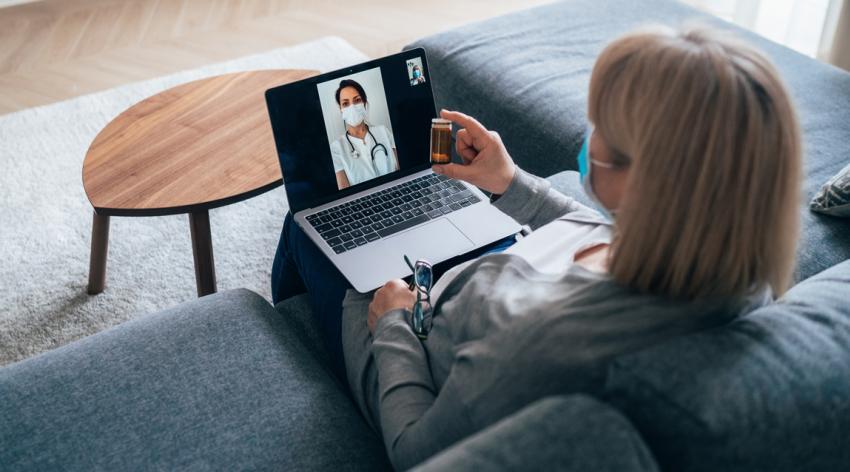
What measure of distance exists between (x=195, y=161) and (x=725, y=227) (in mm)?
1388

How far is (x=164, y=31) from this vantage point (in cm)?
→ 368

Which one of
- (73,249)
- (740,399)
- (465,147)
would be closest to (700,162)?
(740,399)

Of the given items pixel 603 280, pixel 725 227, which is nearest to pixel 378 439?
pixel 603 280

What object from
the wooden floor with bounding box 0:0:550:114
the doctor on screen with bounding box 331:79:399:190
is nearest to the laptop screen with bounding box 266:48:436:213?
the doctor on screen with bounding box 331:79:399:190

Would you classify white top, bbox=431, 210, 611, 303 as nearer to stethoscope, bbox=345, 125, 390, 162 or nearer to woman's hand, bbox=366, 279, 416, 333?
woman's hand, bbox=366, 279, 416, 333

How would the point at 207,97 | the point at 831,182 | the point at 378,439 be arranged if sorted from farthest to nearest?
the point at 207,97, the point at 831,182, the point at 378,439

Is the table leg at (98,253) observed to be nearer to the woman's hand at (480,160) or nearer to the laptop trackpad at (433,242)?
the laptop trackpad at (433,242)

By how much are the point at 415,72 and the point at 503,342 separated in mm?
837

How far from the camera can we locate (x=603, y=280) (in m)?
0.90

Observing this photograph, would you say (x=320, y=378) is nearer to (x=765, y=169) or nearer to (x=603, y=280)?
(x=603, y=280)

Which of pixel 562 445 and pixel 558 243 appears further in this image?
pixel 558 243

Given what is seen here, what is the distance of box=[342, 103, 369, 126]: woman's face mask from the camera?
59.7 inches

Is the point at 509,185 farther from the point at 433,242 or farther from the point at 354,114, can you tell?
the point at 354,114

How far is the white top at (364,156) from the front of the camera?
60.3 inches
